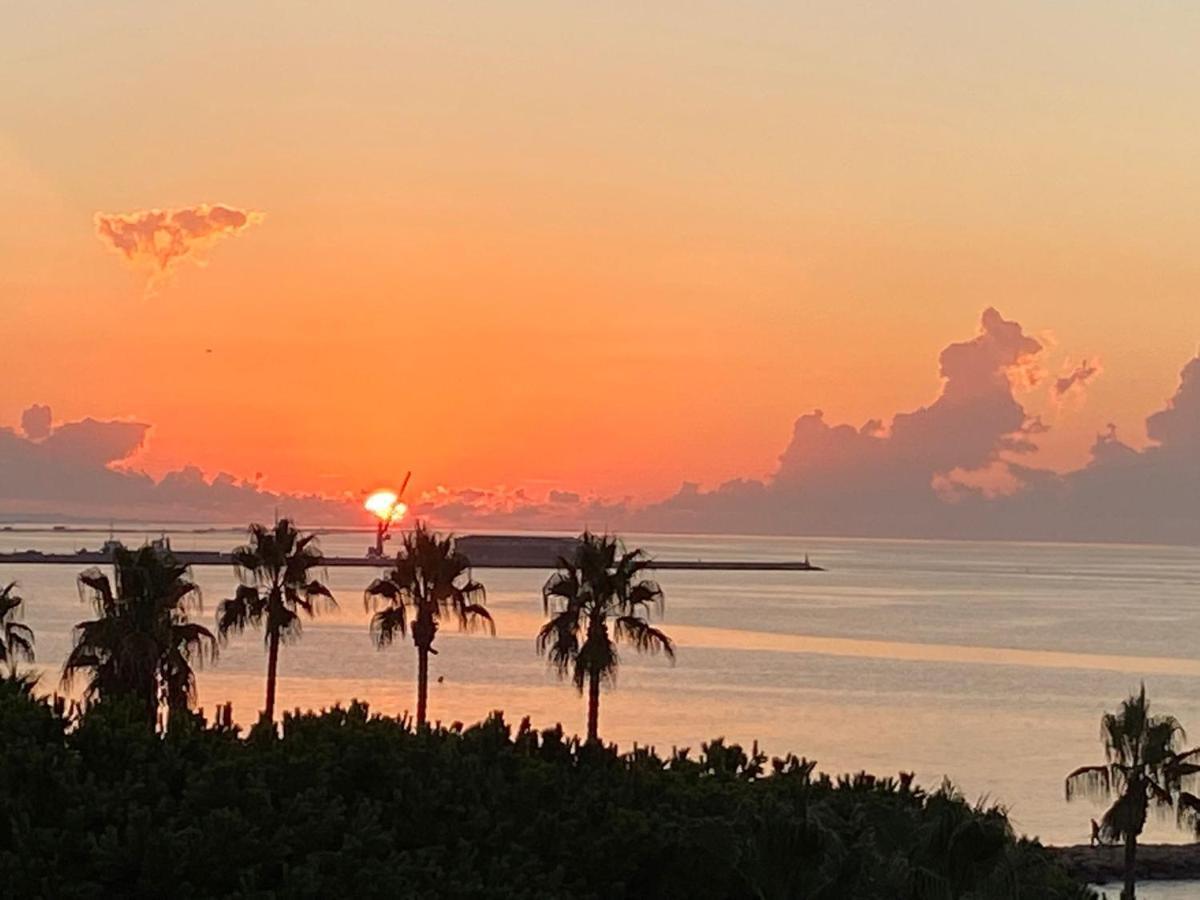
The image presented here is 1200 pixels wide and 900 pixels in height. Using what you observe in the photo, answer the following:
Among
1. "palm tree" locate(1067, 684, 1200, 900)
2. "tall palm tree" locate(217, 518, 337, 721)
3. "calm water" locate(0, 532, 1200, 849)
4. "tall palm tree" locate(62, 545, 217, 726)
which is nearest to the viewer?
"tall palm tree" locate(62, 545, 217, 726)

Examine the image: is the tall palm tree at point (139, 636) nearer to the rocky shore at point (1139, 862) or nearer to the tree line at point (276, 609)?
the tree line at point (276, 609)

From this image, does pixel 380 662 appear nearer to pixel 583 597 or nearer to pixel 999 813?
pixel 583 597

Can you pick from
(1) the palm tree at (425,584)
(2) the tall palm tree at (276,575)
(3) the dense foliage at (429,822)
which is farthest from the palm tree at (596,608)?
(3) the dense foliage at (429,822)

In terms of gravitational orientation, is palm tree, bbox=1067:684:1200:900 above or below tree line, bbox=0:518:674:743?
below

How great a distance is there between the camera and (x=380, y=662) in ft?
551

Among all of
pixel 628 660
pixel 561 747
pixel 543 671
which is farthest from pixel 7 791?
pixel 628 660

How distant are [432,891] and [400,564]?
40549mm

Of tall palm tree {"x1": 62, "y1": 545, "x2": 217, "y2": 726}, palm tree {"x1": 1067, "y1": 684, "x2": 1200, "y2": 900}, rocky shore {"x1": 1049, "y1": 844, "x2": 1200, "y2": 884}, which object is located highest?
tall palm tree {"x1": 62, "y1": 545, "x2": 217, "y2": 726}

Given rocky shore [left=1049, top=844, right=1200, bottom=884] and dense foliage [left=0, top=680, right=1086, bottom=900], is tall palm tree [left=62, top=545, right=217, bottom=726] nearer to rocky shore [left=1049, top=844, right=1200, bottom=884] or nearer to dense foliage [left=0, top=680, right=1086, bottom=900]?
dense foliage [left=0, top=680, right=1086, bottom=900]

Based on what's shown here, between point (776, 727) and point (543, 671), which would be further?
point (543, 671)

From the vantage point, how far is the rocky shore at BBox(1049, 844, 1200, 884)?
63.5 metres

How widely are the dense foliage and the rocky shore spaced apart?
114ft

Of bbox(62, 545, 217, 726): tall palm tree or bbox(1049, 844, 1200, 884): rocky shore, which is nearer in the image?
bbox(62, 545, 217, 726): tall palm tree

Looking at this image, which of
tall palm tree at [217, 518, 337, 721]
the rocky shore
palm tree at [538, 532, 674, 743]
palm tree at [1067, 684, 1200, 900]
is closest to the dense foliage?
palm tree at [1067, 684, 1200, 900]
